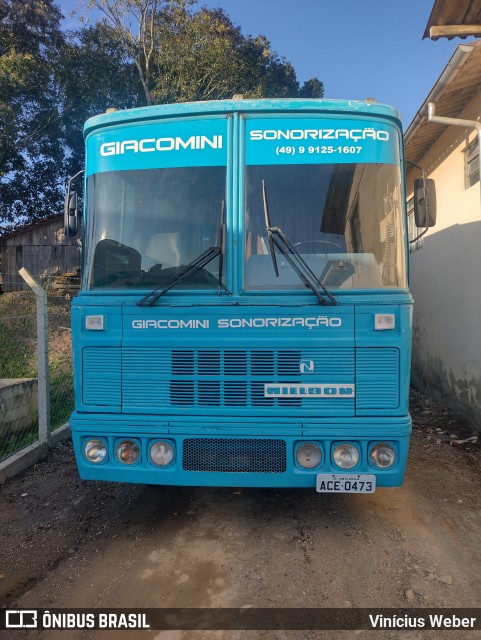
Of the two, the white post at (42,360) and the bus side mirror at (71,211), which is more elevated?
the bus side mirror at (71,211)

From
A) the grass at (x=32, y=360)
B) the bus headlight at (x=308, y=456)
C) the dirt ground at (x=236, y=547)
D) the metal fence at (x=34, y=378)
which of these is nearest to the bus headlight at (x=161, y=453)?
the dirt ground at (x=236, y=547)

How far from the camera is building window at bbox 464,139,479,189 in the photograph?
6.65m

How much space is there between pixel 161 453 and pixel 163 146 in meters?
2.17

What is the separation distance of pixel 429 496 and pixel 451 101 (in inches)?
201

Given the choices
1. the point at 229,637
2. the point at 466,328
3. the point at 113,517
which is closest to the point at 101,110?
the point at 466,328

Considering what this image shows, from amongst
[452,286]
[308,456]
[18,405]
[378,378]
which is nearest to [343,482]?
[308,456]

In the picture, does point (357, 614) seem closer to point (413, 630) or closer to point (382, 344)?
point (413, 630)

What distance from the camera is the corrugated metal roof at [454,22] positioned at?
244 inches

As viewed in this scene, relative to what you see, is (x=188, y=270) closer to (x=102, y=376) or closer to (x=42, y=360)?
(x=102, y=376)

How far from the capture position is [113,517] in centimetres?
407

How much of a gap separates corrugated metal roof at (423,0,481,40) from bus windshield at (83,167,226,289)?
4839mm

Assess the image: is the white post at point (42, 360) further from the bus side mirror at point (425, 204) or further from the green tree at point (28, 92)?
the green tree at point (28, 92)

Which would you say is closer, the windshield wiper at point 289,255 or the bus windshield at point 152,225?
the windshield wiper at point 289,255

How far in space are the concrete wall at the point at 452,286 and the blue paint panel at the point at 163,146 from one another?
4273mm
